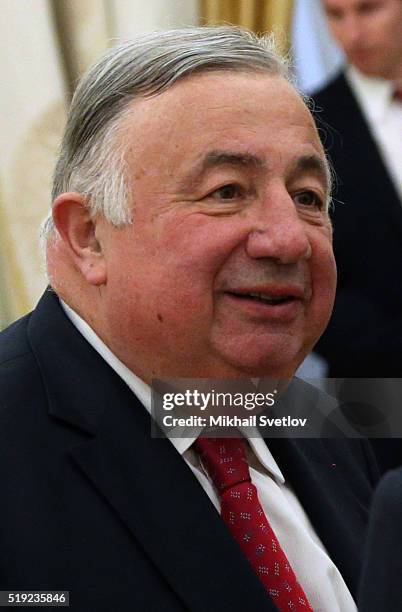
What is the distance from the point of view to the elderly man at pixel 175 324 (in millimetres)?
1725

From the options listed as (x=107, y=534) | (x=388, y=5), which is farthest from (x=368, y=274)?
(x=107, y=534)

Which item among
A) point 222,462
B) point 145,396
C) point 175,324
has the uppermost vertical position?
point 175,324

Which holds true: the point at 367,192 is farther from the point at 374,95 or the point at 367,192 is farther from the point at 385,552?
the point at 385,552

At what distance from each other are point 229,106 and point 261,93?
8 centimetres

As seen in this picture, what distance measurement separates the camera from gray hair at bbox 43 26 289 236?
74.5 inches

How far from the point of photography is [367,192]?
9.49 ft

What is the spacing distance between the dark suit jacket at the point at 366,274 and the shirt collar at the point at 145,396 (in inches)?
33.6

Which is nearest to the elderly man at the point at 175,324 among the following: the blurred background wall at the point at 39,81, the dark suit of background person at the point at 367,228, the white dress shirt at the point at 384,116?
the dark suit of background person at the point at 367,228

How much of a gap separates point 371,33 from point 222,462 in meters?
1.51

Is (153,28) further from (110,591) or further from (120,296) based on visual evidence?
(110,591)

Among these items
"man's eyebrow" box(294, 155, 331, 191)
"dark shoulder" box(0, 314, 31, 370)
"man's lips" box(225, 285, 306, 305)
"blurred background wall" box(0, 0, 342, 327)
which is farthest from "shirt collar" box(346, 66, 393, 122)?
"dark shoulder" box(0, 314, 31, 370)

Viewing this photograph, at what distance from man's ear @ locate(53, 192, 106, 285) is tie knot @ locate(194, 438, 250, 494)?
34cm

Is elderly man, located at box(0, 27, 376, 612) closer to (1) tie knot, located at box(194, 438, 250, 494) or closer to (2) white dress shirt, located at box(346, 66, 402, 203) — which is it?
(1) tie knot, located at box(194, 438, 250, 494)

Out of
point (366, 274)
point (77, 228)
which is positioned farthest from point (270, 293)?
point (366, 274)
